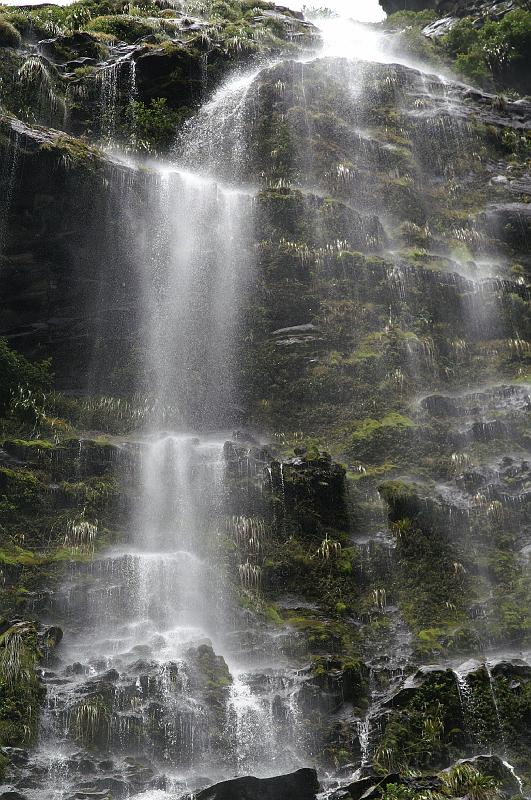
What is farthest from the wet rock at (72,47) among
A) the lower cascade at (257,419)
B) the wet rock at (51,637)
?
the wet rock at (51,637)

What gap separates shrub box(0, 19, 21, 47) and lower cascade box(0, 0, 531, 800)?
0.14 metres

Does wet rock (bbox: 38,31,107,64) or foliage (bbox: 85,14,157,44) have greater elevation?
foliage (bbox: 85,14,157,44)

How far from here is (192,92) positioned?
26.8 m

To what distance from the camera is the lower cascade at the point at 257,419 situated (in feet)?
37.7

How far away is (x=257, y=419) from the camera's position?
1880cm

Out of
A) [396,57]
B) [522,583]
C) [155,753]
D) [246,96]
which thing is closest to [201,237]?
[246,96]

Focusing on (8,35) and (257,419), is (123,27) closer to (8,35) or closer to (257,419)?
(8,35)

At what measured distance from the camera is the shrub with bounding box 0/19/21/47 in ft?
80.6

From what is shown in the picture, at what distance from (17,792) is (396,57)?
31.7 metres

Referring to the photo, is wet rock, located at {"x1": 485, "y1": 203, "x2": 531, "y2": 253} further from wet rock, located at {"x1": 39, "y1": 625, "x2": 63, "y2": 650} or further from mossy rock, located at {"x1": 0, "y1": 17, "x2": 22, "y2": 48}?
wet rock, located at {"x1": 39, "y1": 625, "x2": 63, "y2": 650}

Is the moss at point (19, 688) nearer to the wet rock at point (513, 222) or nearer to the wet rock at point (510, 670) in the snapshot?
the wet rock at point (510, 670)

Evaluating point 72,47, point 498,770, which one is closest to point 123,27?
point 72,47

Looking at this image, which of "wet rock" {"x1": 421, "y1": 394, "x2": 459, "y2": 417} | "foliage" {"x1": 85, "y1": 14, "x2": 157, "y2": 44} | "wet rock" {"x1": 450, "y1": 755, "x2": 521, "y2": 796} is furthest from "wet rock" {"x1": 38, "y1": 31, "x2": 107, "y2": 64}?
"wet rock" {"x1": 450, "y1": 755, "x2": 521, "y2": 796}

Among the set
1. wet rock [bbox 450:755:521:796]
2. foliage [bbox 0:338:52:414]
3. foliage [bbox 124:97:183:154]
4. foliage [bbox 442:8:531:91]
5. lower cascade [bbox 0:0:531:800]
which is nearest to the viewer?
wet rock [bbox 450:755:521:796]
